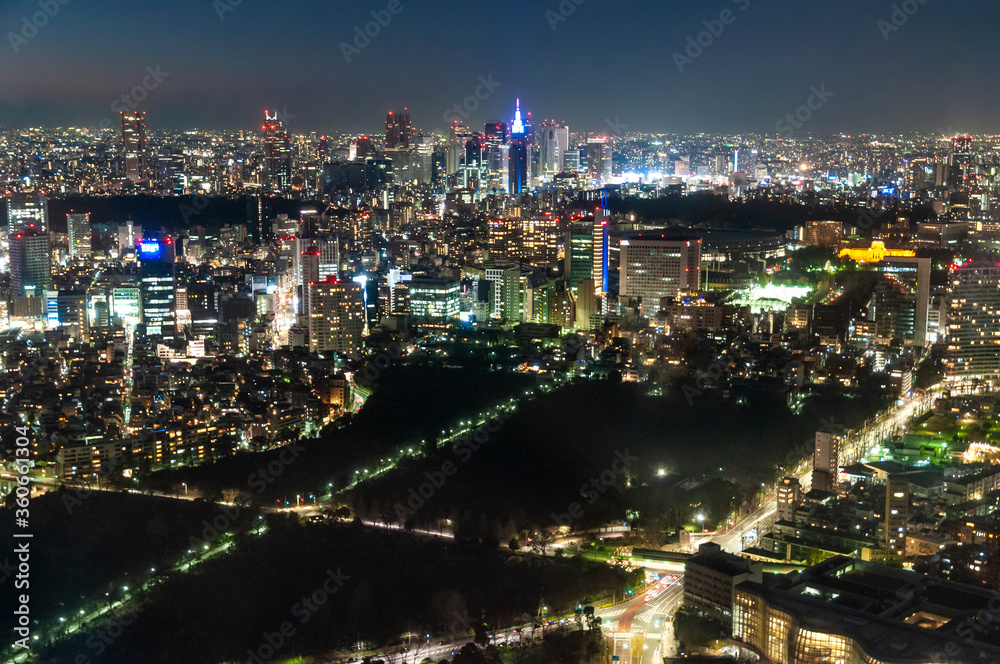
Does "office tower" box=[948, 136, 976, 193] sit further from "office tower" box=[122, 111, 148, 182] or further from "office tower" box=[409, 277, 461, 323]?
"office tower" box=[122, 111, 148, 182]

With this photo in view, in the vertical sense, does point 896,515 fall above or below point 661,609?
above

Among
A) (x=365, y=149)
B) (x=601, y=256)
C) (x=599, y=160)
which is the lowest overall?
(x=601, y=256)


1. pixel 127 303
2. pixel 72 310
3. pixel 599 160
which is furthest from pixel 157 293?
pixel 599 160

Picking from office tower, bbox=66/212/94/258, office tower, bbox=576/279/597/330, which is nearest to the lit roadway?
office tower, bbox=576/279/597/330

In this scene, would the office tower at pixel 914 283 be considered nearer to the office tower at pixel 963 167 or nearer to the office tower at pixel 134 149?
the office tower at pixel 963 167

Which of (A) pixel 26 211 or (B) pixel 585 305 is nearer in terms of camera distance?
(B) pixel 585 305

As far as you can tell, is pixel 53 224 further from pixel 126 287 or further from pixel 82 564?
pixel 82 564

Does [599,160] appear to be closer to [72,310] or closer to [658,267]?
[658,267]

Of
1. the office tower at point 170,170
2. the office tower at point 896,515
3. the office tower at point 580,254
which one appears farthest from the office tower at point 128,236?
the office tower at point 896,515
